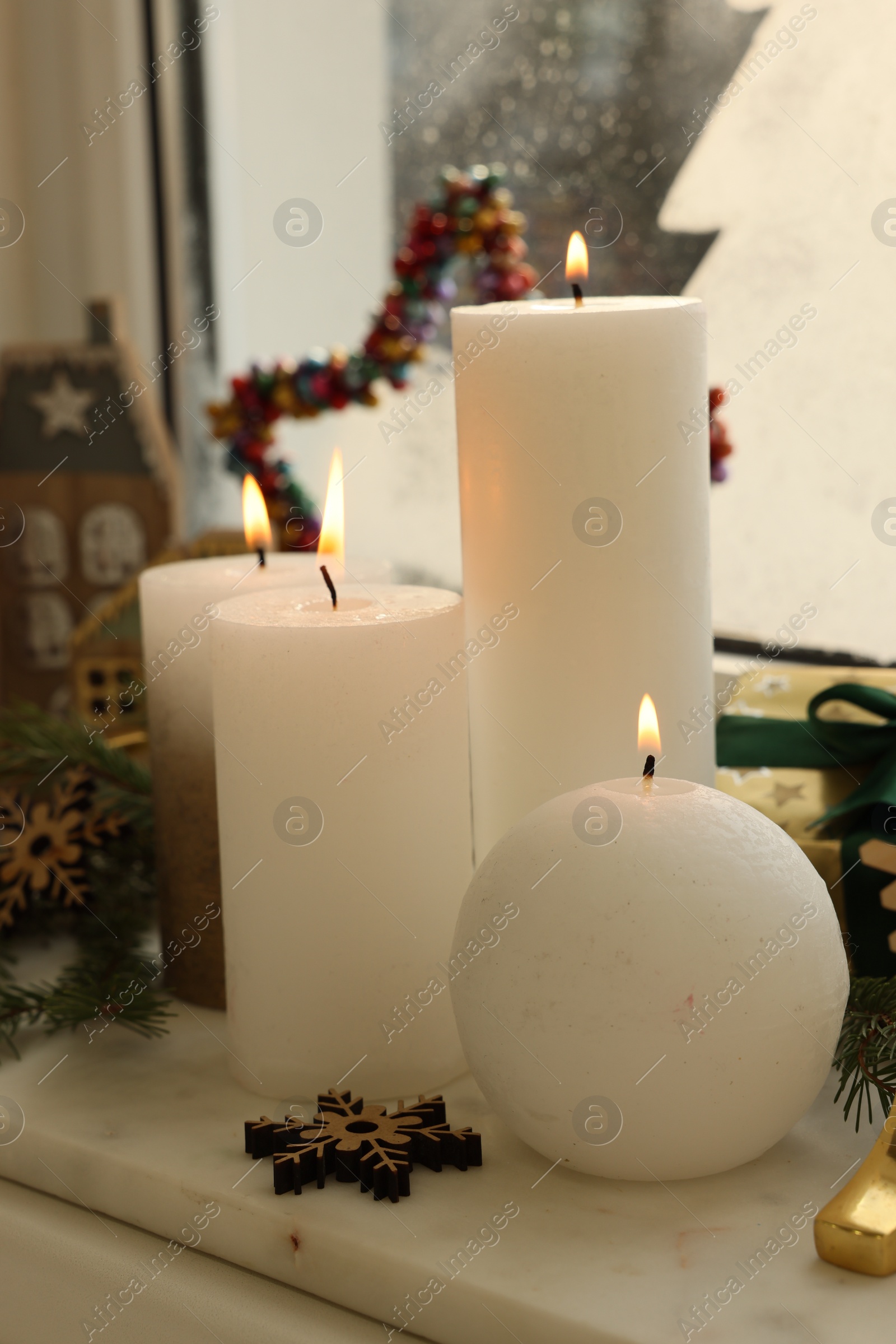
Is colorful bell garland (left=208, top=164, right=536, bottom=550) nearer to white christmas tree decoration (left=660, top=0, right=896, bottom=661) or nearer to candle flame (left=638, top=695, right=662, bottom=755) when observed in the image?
white christmas tree decoration (left=660, top=0, right=896, bottom=661)

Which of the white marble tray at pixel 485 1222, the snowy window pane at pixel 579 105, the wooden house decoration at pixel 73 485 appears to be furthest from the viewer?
the wooden house decoration at pixel 73 485

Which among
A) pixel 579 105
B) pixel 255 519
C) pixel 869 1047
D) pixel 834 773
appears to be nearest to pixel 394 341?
pixel 579 105

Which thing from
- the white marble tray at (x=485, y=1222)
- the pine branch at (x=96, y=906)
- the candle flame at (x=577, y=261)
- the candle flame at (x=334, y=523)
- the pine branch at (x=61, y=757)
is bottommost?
the white marble tray at (x=485, y=1222)

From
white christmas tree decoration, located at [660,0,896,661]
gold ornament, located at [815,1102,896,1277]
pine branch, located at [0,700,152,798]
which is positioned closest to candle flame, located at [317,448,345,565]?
pine branch, located at [0,700,152,798]

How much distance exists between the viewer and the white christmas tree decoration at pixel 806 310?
3.22 ft

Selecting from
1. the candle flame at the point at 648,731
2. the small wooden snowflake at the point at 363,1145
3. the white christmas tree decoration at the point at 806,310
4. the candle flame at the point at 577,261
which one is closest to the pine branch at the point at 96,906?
the small wooden snowflake at the point at 363,1145

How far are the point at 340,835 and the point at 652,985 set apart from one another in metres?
0.17

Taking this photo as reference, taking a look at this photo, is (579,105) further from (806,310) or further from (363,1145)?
(363,1145)

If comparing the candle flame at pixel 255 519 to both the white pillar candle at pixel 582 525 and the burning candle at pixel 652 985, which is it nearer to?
the white pillar candle at pixel 582 525

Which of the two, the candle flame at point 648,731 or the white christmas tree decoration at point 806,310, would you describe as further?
the white christmas tree decoration at point 806,310

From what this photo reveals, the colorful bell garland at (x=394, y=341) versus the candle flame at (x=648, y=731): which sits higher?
the colorful bell garland at (x=394, y=341)

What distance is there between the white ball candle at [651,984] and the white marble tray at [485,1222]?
0.02 metres

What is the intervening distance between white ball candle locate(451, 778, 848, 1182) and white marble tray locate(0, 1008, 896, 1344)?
2 cm

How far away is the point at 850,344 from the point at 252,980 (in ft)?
2.25
